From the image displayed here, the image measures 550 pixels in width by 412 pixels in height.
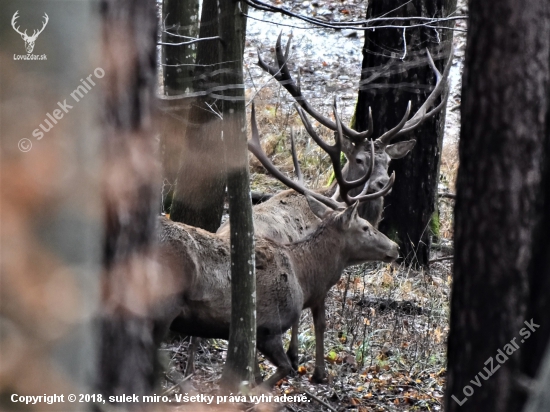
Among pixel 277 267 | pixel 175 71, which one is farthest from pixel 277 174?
pixel 175 71

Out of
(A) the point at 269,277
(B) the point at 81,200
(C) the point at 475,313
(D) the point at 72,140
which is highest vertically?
(D) the point at 72,140

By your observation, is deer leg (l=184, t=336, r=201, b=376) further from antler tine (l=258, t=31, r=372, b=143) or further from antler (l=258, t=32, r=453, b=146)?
antler (l=258, t=32, r=453, b=146)

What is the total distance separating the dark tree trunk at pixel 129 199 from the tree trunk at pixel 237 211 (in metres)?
2.73

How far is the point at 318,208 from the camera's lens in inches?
303

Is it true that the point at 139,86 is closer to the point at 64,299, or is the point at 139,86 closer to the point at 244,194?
the point at 64,299

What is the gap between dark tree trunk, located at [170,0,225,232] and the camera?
25.6 feet

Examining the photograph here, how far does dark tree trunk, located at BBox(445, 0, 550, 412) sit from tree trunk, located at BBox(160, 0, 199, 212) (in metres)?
5.14

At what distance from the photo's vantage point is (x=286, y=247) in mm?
6883

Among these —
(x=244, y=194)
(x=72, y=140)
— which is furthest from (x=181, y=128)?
(x=72, y=140)

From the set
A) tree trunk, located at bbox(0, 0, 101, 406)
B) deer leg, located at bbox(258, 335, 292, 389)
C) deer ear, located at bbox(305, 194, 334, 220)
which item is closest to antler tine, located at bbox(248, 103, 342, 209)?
deer ear, located at bbox(305, 194, 334, 220)

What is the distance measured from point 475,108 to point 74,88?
93.9 inches

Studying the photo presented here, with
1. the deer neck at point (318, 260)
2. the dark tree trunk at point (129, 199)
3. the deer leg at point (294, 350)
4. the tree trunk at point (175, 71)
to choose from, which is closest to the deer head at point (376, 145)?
the tree trunk at point (175, 71)

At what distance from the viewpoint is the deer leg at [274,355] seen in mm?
6199

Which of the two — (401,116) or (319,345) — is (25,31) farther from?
(401,116)
